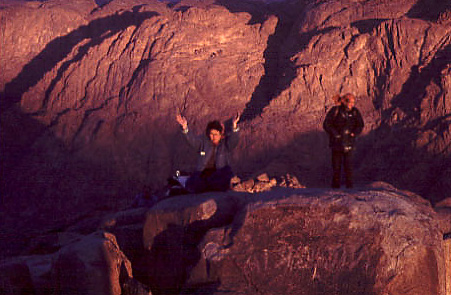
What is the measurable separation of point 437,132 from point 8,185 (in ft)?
43.9

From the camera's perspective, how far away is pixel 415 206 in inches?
155

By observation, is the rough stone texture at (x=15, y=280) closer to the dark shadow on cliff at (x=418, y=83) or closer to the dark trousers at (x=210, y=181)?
the dark trousers at (x=210, y=181)

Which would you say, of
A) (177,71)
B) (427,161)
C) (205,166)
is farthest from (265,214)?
(177,71)

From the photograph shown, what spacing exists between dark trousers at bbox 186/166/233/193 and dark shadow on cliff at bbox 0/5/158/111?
13977mm

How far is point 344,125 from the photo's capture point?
4.63 metres

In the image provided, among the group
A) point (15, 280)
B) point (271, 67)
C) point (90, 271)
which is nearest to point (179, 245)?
point (90, 271)

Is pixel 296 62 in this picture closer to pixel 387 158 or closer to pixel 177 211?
pixel 387 158

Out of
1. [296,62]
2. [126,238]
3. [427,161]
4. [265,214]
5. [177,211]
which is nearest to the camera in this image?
[265,214]

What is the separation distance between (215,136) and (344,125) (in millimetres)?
1439

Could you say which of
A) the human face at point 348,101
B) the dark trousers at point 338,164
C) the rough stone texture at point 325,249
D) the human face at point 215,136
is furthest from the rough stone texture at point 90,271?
the human face at point 348,101

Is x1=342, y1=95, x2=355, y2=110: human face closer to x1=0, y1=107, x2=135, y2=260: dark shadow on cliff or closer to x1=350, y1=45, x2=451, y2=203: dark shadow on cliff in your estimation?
x1=350, y1=45, x2=451, y2=203: dark shadow on cliff

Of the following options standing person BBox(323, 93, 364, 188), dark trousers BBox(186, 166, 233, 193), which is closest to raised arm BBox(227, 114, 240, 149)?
dark trousers BBox(186, 166, 233, 193)

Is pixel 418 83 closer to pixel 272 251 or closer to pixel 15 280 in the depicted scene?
pixel 272 251

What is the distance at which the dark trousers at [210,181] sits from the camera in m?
4.45
